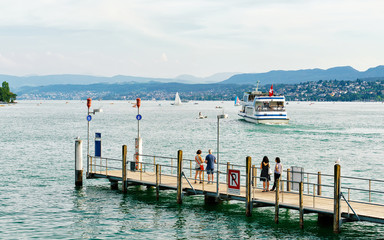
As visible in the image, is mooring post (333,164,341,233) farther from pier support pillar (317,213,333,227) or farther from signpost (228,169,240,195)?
signpost (228,169,240,195)

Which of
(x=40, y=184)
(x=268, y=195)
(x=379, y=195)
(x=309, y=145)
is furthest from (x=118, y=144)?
(x=268, y=195)

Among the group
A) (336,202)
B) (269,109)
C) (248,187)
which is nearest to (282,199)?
(248,187)

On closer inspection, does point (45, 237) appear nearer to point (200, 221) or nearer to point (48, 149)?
point (200, 221)

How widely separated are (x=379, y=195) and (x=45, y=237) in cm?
2132

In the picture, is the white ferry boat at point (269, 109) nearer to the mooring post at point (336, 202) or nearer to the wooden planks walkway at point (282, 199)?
the wooden planks walkway at point (282, 199)

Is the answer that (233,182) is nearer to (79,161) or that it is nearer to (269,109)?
(79,161)

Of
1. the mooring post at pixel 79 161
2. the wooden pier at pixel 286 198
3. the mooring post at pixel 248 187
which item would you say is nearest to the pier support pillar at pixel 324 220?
the wooden pier at pixel 286 198

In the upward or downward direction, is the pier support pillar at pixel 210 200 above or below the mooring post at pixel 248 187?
below

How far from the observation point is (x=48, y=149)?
60.4m

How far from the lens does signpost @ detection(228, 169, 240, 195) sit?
24984mm

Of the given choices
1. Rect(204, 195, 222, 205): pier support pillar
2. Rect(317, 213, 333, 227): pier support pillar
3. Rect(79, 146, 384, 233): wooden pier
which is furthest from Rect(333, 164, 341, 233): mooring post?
Rect(204, 195, 222, 205): pier support pillar

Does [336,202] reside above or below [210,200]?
above

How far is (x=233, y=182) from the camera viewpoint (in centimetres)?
2522

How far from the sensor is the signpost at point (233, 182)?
984 inches
